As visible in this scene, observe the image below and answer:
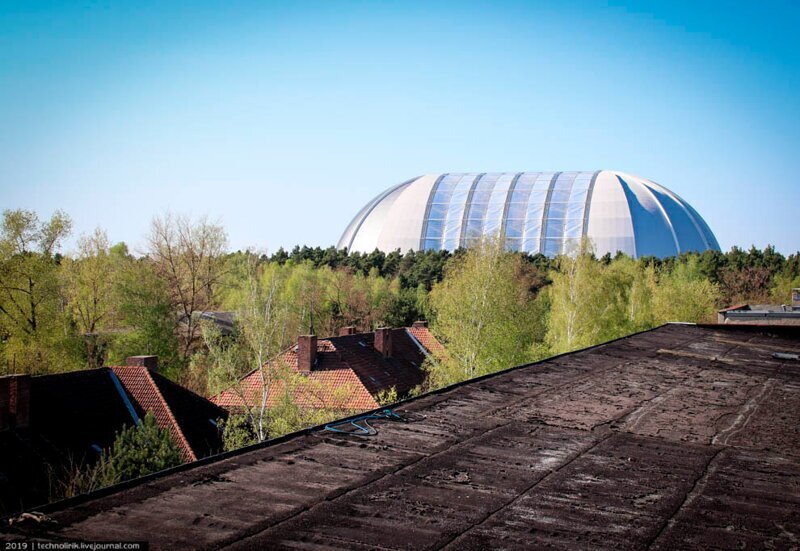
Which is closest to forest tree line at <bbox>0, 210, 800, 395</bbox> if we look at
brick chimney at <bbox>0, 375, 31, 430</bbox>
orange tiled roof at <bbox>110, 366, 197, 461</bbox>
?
orange tiled roof at <bbox>110, 366, 197, 461</bbox>

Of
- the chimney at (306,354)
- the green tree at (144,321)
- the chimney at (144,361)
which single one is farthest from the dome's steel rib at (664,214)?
the chimney at (144,361)

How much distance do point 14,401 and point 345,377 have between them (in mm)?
10198

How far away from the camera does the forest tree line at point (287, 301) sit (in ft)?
78.9

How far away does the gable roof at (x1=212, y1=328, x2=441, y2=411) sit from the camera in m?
21.8

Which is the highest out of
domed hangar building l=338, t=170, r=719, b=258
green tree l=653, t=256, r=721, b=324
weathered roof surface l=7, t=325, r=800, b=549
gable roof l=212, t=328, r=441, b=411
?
domed hangar building l=338, t=170, r=719, b=258

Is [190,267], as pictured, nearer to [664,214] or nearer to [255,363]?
[255,363]

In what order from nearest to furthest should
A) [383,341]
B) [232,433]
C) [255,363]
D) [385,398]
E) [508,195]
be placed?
1. [232,433]
2. [385,398]
3. [255,363]
4. [383,341]
5. [508,195]

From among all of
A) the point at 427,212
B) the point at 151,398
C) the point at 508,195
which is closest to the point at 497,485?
the point at 151,398

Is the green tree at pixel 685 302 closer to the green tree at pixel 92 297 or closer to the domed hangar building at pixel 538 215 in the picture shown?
the domed hangar building at pixel 538 215

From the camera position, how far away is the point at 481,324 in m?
23.7

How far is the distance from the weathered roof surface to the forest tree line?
53.9ft

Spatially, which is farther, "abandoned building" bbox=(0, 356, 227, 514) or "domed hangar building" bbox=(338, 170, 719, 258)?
"domed hangar building" bbox=(338, 170, 719, 258)

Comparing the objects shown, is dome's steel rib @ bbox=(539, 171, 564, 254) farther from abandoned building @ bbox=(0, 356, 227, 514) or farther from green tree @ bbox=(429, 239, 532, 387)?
abandoned building @ bbox=(0, 356, 227, 514)

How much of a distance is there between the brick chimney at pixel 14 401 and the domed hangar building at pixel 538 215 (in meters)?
41.9
